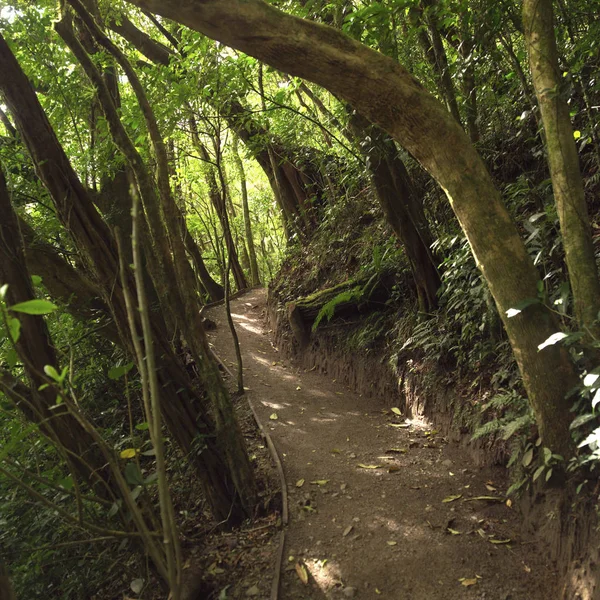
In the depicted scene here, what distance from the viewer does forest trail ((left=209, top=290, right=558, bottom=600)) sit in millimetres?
3896

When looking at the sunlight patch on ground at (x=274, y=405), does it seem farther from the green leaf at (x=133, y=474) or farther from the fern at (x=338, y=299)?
the green leaf at (x=133, y=474)

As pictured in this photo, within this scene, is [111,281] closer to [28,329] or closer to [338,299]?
[28,329]

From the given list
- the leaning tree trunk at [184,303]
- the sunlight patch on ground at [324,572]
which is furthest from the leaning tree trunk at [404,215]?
the sunlight patch on ground at [324,572]

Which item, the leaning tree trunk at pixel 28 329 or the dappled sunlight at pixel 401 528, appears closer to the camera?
the leaning tree trunk at pixel 28 329

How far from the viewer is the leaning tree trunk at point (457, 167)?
12.0 feet

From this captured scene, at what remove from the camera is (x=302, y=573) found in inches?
164

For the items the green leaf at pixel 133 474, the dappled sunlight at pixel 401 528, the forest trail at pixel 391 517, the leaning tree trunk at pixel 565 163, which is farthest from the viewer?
the dappled sunlight at pixel 401 528

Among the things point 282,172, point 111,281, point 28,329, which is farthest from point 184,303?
point 282,172

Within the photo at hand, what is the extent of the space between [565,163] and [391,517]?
3536mm

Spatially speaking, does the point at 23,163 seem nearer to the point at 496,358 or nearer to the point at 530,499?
the point at 496,358

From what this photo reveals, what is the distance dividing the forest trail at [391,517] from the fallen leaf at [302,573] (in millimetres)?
35

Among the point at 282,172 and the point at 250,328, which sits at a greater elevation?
the point at 282,172

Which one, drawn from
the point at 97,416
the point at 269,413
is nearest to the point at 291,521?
the point at 269,413

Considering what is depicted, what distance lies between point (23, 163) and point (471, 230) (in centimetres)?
627
